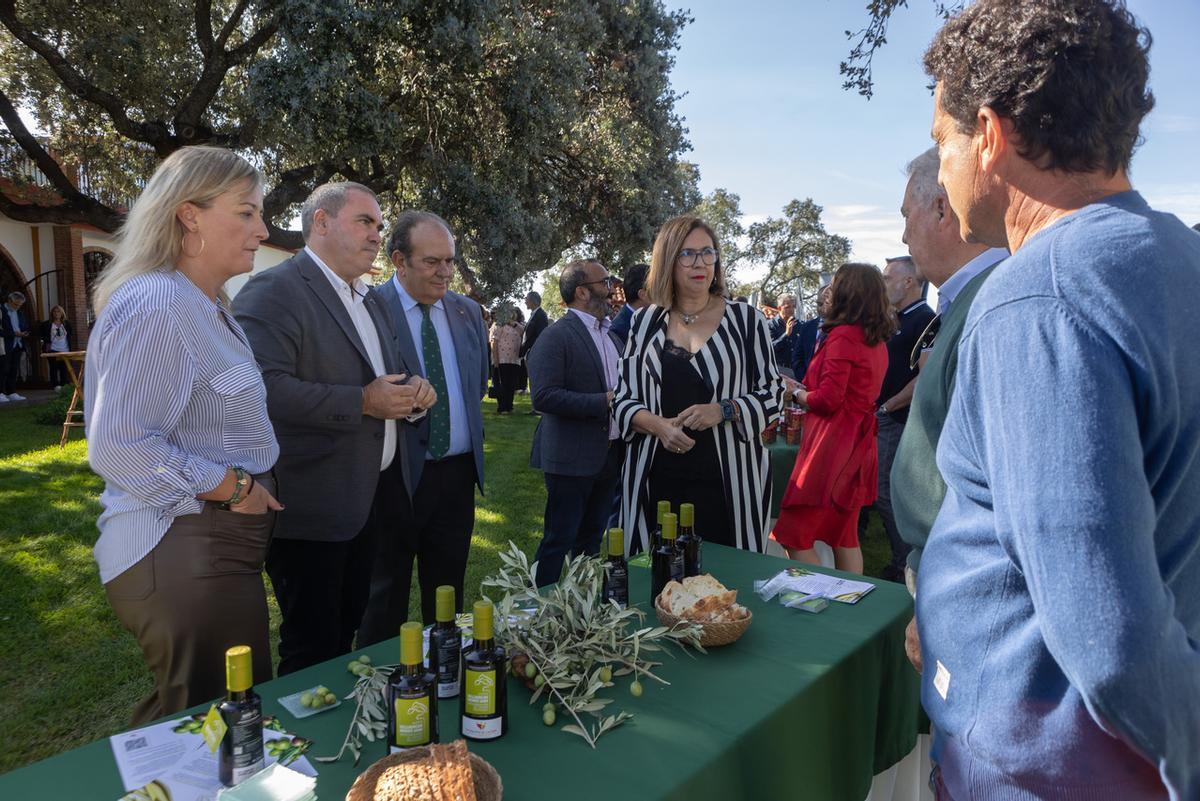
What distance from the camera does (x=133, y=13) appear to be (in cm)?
906

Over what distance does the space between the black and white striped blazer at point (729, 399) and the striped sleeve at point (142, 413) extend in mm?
1737

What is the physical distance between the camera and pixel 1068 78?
3.05 ft

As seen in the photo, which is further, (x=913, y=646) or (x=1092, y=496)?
(x=913, y=646)

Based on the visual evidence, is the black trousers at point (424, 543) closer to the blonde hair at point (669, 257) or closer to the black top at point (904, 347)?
the blonde hair at point (669, 257)

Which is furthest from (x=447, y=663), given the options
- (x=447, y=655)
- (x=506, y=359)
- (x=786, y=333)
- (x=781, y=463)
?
(x=506, y=359)

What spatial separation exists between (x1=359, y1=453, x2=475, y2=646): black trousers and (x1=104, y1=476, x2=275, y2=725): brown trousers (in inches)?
49.9

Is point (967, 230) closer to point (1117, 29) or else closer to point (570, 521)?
point (1117, 29)

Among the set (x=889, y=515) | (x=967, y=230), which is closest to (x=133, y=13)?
(x=889, y=515)

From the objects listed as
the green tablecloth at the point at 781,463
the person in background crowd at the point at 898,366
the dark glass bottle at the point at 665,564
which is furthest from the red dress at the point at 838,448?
the dark glass bottle at the point at 665,564

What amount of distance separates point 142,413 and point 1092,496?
1884mm

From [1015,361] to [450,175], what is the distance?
30.4 ft

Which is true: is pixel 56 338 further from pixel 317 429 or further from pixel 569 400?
pixel 317 429

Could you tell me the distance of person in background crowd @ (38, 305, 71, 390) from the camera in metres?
14.6

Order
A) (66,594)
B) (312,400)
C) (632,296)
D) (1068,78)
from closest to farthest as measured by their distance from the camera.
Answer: (1068,78)
(312,400)
(66,594)
(632,296)
